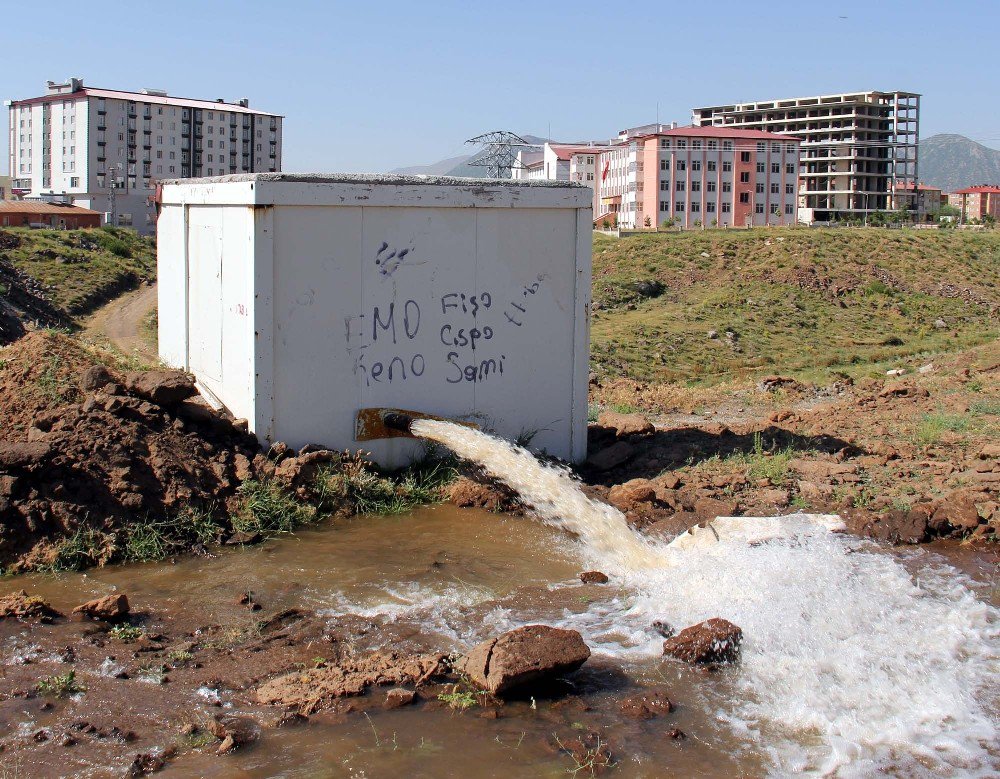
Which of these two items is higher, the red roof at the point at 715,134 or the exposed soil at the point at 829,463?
the red roof at the point at 715,134

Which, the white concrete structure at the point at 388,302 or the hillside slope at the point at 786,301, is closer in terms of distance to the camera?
the white concrete structure at the point at 388,302

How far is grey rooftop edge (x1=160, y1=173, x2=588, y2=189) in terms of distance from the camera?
364 inches

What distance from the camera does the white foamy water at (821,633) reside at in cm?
528

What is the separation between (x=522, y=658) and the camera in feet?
18.5

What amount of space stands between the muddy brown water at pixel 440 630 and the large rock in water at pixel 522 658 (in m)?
0.14

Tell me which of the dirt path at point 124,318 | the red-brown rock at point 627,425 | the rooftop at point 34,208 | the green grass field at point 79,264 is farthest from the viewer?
the rooftop at point 34,208

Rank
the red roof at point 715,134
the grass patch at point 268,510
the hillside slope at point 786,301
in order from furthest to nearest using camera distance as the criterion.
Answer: the red roof at point 715,134
the hillside slope at point 786,301
the grass patch at point 268,510

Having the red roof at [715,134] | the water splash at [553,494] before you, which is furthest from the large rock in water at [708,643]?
the red roof at [715,134]

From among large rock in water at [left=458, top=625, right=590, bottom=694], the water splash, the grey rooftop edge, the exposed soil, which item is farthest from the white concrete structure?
large rock in water at [left=458, top=625, right=590, bottom=694]

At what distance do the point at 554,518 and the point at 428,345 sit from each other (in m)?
2.10

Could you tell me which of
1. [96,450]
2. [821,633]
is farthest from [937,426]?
[96,450]

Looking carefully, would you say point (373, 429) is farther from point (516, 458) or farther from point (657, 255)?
point (657, 255)

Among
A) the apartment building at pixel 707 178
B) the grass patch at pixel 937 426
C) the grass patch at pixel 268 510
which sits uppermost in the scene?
the apartment building at pixel 707 178

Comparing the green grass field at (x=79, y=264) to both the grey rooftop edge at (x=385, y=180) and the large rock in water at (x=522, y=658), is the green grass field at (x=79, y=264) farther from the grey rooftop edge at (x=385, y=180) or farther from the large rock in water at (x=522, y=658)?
the large rock in water at (x=522, y=658)
